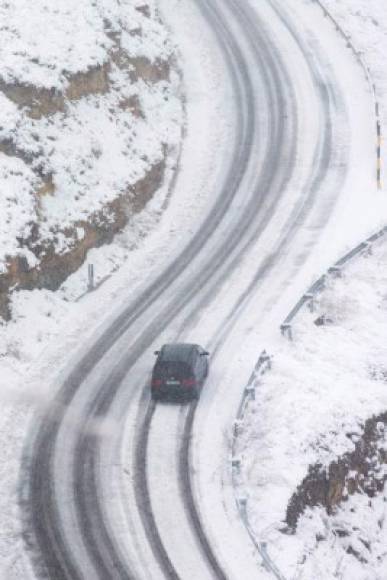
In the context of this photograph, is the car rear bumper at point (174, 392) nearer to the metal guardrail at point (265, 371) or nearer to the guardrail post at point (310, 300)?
the metal guardrail at point (265, 371)

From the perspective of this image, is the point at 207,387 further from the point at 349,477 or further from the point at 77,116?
the point at 77,116

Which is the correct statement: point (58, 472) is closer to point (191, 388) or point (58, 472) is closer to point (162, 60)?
point (191, 388)

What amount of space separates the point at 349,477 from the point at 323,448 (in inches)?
47.6

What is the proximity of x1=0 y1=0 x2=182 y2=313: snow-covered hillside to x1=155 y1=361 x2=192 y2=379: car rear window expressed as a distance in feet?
20.7

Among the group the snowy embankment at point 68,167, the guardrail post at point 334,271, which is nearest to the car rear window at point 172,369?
the snowy embankment at point 68,167

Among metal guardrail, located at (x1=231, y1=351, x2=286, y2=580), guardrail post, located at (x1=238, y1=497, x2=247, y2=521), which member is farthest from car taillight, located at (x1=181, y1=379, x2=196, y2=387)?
guardrail post, located at (x1=238, y1=497, x2=247, y2=521)

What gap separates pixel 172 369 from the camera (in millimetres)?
27875

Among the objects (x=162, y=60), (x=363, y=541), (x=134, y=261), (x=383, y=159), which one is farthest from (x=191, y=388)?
(x=162, y=60)

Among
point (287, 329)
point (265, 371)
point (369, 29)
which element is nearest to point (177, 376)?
point (265, 371)

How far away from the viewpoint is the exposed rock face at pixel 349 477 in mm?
24900

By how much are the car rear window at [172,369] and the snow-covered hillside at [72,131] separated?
20.7ft

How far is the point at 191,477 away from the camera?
24859 mm

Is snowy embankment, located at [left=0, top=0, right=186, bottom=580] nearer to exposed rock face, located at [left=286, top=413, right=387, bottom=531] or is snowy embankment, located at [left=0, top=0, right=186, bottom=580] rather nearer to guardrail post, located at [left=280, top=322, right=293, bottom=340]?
guardrail post, located at [left=280, top=322, right=293, bottom=340]

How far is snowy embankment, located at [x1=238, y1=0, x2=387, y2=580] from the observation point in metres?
24.2
